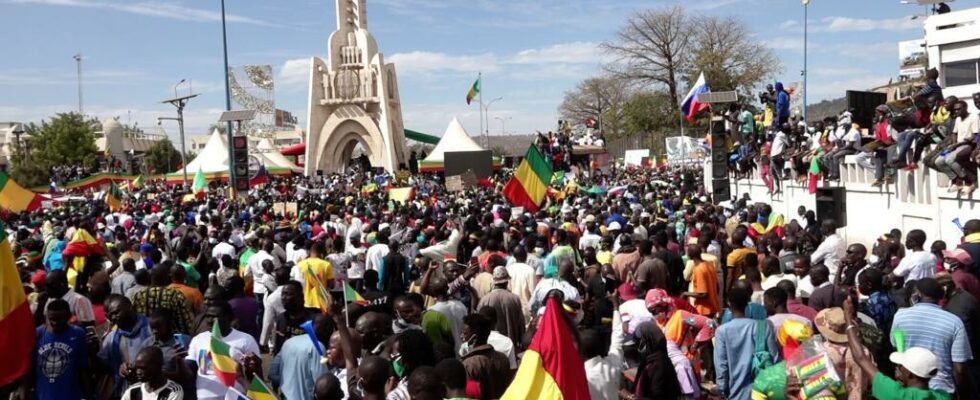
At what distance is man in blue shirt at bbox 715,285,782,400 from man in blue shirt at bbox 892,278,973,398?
2.38 feet

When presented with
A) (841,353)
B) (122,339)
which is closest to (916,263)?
(841,353)

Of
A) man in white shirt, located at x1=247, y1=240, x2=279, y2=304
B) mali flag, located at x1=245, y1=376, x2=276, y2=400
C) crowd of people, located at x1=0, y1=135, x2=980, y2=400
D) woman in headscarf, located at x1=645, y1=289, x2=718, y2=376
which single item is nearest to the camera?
mali flag, located at x1=245, y1=376, x2=276, y2=400

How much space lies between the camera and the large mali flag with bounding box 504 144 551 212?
12617 millimetres

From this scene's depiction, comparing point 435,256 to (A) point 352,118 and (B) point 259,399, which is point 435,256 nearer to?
(B) point 259,399

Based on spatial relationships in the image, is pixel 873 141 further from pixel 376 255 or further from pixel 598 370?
pixel 598 370

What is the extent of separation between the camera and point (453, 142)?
50.1 m

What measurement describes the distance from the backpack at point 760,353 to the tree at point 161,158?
264ft

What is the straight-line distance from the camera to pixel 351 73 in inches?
2170

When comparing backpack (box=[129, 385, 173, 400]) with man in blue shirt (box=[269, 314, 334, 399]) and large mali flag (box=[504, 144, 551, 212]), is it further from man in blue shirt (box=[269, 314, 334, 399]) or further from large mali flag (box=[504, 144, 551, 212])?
large mali flag (box=[504, 144, 551, 212])

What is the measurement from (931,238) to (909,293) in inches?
263

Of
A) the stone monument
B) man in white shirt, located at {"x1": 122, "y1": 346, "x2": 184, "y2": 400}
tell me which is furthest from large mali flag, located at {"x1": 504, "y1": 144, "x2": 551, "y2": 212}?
the stone monument

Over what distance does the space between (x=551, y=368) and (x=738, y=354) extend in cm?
186

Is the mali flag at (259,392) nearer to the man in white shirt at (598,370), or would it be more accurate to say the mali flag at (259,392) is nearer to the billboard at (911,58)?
the man in white shirt at (598,370)

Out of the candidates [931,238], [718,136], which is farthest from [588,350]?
[718,136]
